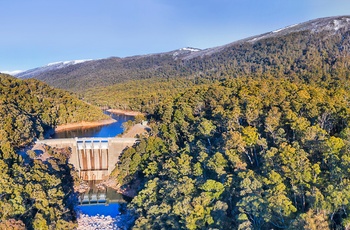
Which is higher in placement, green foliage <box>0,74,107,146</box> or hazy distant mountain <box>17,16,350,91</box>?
hazy distant mountain <box>17,16,350,91</box>

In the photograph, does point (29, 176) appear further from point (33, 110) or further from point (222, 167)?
point (33, 110)

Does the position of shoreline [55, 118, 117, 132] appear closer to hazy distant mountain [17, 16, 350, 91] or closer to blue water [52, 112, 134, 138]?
blue water [52, 112, 134, 138]

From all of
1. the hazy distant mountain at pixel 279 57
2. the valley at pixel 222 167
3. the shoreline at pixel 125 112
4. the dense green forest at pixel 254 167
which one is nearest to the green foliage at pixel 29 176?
the valley at pixel 222 167

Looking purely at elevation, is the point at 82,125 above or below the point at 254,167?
below

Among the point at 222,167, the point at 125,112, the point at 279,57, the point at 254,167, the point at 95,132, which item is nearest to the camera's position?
the point at 222,167

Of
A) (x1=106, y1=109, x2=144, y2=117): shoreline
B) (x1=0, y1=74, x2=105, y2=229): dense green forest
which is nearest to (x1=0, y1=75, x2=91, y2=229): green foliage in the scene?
(x1=0, y1=74, x2=105, y2=229): dense green forest

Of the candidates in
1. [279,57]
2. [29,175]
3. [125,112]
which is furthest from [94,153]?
[279,57]

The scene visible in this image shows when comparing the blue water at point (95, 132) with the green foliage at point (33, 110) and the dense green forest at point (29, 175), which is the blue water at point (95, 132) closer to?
the green foliage at point (33, 110)
